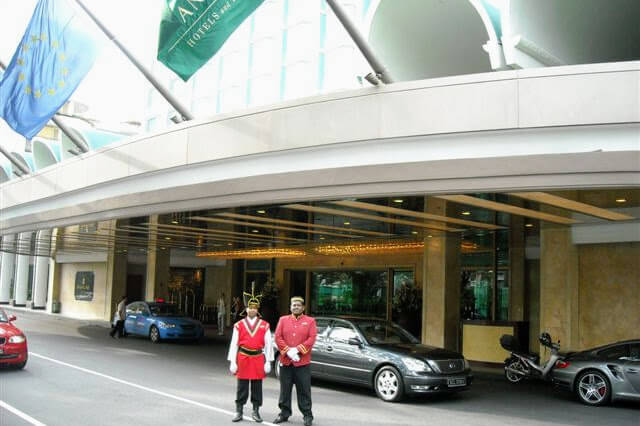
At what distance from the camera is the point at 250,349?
8664 mm

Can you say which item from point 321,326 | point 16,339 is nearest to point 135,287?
point 16,339

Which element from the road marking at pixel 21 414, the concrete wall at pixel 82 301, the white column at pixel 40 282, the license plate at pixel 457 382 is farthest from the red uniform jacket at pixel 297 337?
the white column at pixel 40 282

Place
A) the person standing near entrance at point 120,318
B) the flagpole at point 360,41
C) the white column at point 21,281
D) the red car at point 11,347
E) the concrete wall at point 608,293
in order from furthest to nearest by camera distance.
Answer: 1. the white column at point 21,281
2. the person standing near entrance at point 120,318
3. the concrete wall at point 608,293
4. the red car at point 11,347
5. the flagpole at point 360,41

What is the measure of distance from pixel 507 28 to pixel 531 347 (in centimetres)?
1073

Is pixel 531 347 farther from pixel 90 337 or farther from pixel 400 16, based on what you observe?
pixel 90 337

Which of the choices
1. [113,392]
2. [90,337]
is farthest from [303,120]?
[90,337]

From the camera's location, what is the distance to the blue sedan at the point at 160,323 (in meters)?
21.3

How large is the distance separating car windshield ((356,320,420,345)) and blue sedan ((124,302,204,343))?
10.5 metres

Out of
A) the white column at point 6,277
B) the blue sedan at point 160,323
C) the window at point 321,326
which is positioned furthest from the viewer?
the white column at point 6,277

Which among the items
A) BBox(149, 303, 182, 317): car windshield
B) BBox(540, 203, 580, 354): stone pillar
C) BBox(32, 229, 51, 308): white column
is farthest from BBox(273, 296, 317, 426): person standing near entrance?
BBox(32, 229, 51, 308): white column

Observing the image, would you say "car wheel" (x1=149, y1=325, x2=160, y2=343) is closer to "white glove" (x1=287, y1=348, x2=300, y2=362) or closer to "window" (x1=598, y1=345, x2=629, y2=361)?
"white glove" (x1=287, y1=348, x2=300, y2=362)

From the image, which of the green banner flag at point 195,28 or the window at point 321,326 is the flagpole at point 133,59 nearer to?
the green banner flag at point 195,28

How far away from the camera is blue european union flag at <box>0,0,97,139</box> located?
1373 cm

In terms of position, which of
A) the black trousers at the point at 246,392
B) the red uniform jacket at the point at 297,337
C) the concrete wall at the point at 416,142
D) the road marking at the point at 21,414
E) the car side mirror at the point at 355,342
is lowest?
the road marking at the point at 21,414
